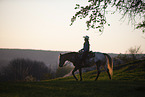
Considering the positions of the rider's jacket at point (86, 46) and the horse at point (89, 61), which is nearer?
the rider's jacket at point (86, 46)

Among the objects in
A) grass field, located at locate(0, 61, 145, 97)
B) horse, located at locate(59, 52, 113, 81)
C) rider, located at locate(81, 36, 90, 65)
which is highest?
rider, located at locate(81, 36, 90, 65)

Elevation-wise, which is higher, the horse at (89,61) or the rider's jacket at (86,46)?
the rider's jacket at (86,46)

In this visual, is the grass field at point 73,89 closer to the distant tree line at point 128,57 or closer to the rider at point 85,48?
the rider at point 85,48

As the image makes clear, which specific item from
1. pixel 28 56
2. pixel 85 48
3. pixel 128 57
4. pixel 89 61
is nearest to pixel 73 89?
pixel 85 48

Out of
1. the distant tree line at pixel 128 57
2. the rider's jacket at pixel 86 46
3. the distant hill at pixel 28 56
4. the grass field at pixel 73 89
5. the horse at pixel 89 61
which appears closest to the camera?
the grass field at pixel 73 89

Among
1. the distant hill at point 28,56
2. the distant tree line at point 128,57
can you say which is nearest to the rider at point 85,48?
the distant tree line at point 128,57

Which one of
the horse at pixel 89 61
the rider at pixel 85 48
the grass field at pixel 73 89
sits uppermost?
the rider at pixel 85 48

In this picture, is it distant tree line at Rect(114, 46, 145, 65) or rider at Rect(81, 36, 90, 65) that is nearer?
rider at Rect(81, 36, 90, 65)

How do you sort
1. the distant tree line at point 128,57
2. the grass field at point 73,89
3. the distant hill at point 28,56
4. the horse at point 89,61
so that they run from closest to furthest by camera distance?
the grass field at point 73,89 < the horse at point 89,61 < the distant tree line at point 128,57 < the distant hill at point 28,56

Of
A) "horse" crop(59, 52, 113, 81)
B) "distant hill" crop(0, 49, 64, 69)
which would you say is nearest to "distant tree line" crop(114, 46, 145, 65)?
"horse" crop(59, 52, 113, 81)

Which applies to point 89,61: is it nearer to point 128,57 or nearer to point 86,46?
point 86,46

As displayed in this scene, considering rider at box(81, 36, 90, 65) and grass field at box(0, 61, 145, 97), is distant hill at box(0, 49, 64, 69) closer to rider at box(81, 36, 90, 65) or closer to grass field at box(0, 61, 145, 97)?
rider at box(81, 36, 90, 65)

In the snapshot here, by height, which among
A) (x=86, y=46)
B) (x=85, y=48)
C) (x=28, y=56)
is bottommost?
(x=28, y=56)

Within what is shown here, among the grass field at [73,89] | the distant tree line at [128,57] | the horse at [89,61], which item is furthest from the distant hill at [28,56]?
the grass field at [73,89]
